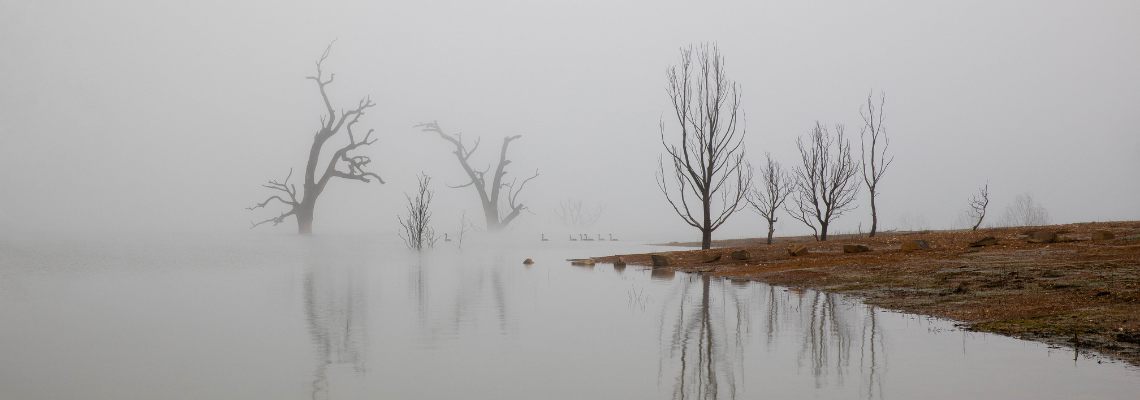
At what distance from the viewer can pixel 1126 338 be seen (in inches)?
177

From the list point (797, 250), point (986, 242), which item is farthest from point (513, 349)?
point (986, 242)

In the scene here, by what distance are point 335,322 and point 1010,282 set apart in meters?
7.15

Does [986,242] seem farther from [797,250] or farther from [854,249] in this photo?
[797,250]

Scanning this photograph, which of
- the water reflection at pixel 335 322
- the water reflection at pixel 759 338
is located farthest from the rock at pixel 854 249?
the water reflection at pixel 335 322

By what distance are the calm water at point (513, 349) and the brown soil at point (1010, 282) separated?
1.40 ft

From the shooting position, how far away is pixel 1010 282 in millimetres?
7469

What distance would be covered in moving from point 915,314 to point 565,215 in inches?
2539

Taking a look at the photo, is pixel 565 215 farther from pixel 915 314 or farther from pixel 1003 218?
pixel 915 314

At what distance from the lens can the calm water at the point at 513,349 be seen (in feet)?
11.8

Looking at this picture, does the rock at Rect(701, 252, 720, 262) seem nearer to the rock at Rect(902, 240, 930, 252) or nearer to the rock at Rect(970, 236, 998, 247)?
the rock at Rect(902, 240, 930, 252)

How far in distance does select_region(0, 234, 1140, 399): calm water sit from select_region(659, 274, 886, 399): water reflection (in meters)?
0.02

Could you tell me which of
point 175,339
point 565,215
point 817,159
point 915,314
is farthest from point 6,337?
point 565,215

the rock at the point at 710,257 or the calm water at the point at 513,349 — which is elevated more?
the rock at the point at 710,257

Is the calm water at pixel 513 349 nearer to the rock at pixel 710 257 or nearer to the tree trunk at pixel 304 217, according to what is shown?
the rock at pixel 710 257
